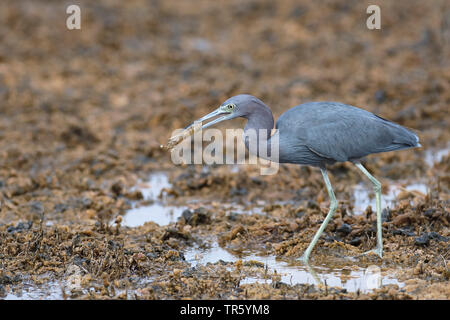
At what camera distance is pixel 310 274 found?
653cm

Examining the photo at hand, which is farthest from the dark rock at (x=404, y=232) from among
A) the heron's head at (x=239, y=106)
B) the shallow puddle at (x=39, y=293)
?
the shallow puddle at (x=39, y=293)

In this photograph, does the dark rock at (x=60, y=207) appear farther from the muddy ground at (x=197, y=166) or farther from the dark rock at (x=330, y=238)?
the dark rock at (x=330, y=238)

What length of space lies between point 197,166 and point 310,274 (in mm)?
3961

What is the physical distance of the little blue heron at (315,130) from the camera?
6691 millimetres

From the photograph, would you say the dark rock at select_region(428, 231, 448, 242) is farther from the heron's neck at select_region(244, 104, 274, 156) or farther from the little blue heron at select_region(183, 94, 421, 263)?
the heron's neck at select_region(244, 104, 274, 156)

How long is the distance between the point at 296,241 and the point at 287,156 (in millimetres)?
1000

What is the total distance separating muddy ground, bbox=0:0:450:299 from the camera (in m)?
6.50

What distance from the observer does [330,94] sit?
1305 cm

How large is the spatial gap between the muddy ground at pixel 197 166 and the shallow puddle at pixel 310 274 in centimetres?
5

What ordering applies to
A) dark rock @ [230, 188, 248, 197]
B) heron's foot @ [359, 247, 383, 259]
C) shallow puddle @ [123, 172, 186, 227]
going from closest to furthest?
1. heron's foot @ [359, 247, 383, 259]
2. shallow puddle @ [123, 172, 186, 227]
3. dark rock @ [230, 188, 248, 197]

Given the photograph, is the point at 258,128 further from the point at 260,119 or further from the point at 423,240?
the point at 423,240

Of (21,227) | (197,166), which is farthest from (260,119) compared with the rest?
(197,166)

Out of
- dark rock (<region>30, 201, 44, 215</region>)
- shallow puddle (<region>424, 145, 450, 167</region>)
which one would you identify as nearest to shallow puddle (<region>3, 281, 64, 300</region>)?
dark rock (<region>30, 201, 44, 215</region>)

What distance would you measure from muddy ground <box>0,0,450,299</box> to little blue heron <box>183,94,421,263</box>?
862 mm
